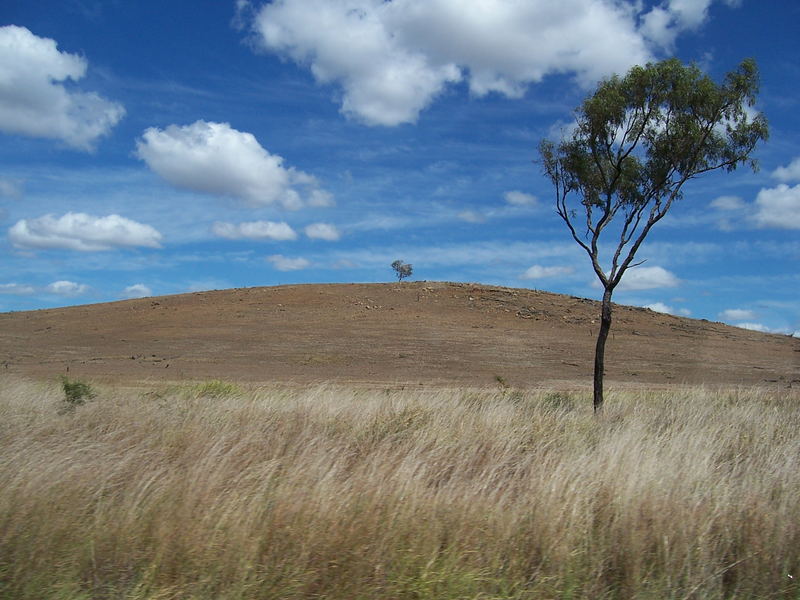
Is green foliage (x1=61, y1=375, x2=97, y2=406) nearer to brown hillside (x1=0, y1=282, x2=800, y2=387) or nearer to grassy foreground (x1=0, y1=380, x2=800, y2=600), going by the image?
grassy foreground (x1=0, y1=380, x2=800, y2=600)

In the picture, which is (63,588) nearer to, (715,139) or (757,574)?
(757,574)

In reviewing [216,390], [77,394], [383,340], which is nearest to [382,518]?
[77,394]

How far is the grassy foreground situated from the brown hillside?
64.2 feet

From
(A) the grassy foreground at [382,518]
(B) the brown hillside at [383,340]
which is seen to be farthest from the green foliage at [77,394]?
(B) the brown hillside at [383,340]

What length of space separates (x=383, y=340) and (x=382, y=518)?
38928 mm

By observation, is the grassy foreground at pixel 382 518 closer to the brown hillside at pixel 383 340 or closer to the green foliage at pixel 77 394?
the green foliage at pixel 77 394

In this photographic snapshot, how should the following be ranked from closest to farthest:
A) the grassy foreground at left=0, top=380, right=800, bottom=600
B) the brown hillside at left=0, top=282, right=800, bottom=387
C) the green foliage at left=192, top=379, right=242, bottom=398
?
the grassy foreground at left=0, top=380, right=800, bottom=600 → the green foliage at left=192, top=379, right=242, bottom=398 → the brown hillside at left=0, top=282, right=800, bottom=387

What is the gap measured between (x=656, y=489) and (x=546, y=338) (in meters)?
41.7

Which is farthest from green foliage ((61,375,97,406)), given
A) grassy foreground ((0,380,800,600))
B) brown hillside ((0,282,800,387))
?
brown hillside ((0,282,800,387))

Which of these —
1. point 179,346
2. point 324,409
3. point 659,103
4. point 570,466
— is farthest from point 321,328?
point 570,466

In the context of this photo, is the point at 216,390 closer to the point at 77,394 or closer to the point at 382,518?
the point at 77,394

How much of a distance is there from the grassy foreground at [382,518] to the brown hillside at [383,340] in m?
19.6

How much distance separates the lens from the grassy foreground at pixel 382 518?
486cm

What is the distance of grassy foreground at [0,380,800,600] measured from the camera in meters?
4.86
